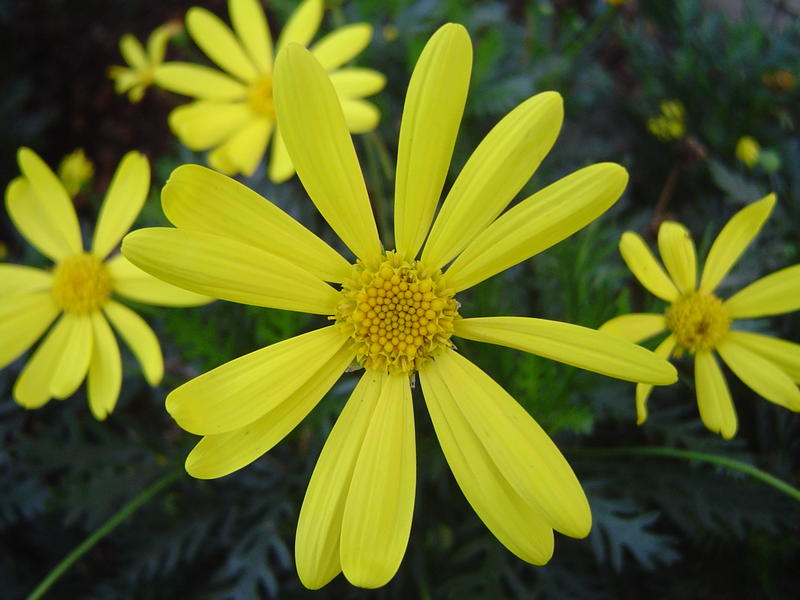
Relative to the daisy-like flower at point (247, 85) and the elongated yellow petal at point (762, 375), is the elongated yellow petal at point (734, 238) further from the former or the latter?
the daisy-like flower at point (247, 85)

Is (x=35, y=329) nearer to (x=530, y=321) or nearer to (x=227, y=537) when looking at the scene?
(x=227, y=537)

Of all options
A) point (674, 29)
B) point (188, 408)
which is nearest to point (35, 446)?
point (188, 408)

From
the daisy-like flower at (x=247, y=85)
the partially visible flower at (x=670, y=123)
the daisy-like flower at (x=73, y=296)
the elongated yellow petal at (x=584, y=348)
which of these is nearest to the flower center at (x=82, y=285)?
the daisy-like flower at (x=73, y=296)

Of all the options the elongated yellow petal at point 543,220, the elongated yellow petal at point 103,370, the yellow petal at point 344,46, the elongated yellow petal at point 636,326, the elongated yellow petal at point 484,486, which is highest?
the yellow petal at point 344,46

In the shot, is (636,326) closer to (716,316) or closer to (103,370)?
(716,316)

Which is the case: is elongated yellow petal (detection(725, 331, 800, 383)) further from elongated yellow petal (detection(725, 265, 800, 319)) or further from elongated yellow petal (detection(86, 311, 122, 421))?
elongated yellow petal (detection(86, 311, 122, 421))

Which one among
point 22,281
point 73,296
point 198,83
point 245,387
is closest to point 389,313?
point 245,387
